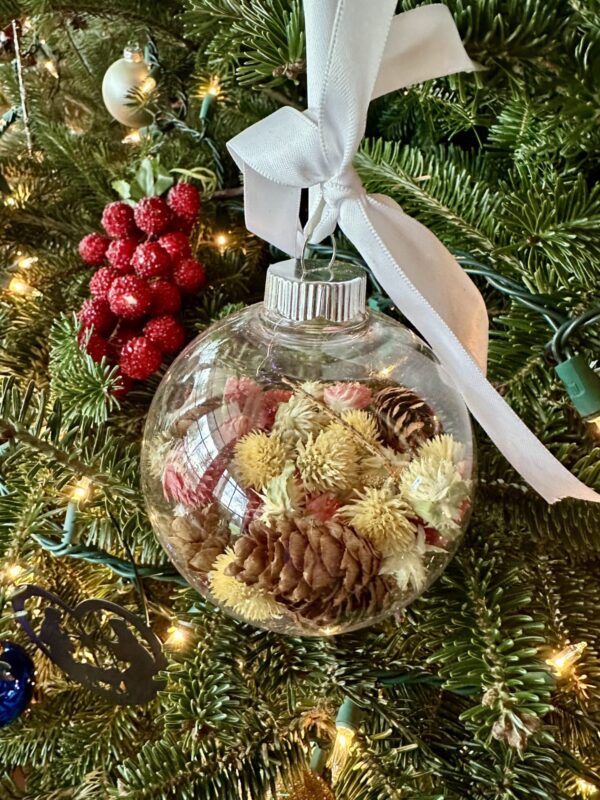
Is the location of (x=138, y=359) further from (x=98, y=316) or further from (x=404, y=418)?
(x=404, y=418)

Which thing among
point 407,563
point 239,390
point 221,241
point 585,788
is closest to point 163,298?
point 221,241

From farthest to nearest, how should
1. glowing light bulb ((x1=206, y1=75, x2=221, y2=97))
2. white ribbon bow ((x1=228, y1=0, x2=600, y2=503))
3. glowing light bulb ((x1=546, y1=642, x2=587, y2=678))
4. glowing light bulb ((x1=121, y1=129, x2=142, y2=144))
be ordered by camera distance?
glowing light bulb ((x1=121, y1=129, x2=142, y2=144))
glowing light bulb ((x1=206, y1=75, x2=221, y2=97))
glowing light bulb ((x1=546, y1=642, x2=587, y2=678))
white ribbon bow ((x1=228, y1=0, x2=600, y2=503))

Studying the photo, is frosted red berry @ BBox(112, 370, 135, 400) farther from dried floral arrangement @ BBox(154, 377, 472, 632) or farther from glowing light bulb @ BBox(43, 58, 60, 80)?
glowing light bulb @ BBox(43, 58, 60, 80)

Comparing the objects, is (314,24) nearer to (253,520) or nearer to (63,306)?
(253,520)

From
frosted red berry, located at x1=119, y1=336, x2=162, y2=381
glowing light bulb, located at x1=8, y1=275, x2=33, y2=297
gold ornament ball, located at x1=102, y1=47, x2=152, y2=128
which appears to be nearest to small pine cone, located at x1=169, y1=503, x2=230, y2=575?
frosted red berry, located at x1=119, y1=336, x2=162, y2=381

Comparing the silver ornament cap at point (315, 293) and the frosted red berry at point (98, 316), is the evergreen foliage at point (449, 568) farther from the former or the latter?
the silver ornament cap at point (315, 293)

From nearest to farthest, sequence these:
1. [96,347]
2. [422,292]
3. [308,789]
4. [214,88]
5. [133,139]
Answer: [422,292] → [308,789] → [96,347] → [214,88] → [133,139]

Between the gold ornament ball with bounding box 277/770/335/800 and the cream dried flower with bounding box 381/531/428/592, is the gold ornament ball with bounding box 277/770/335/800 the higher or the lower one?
the lower one
